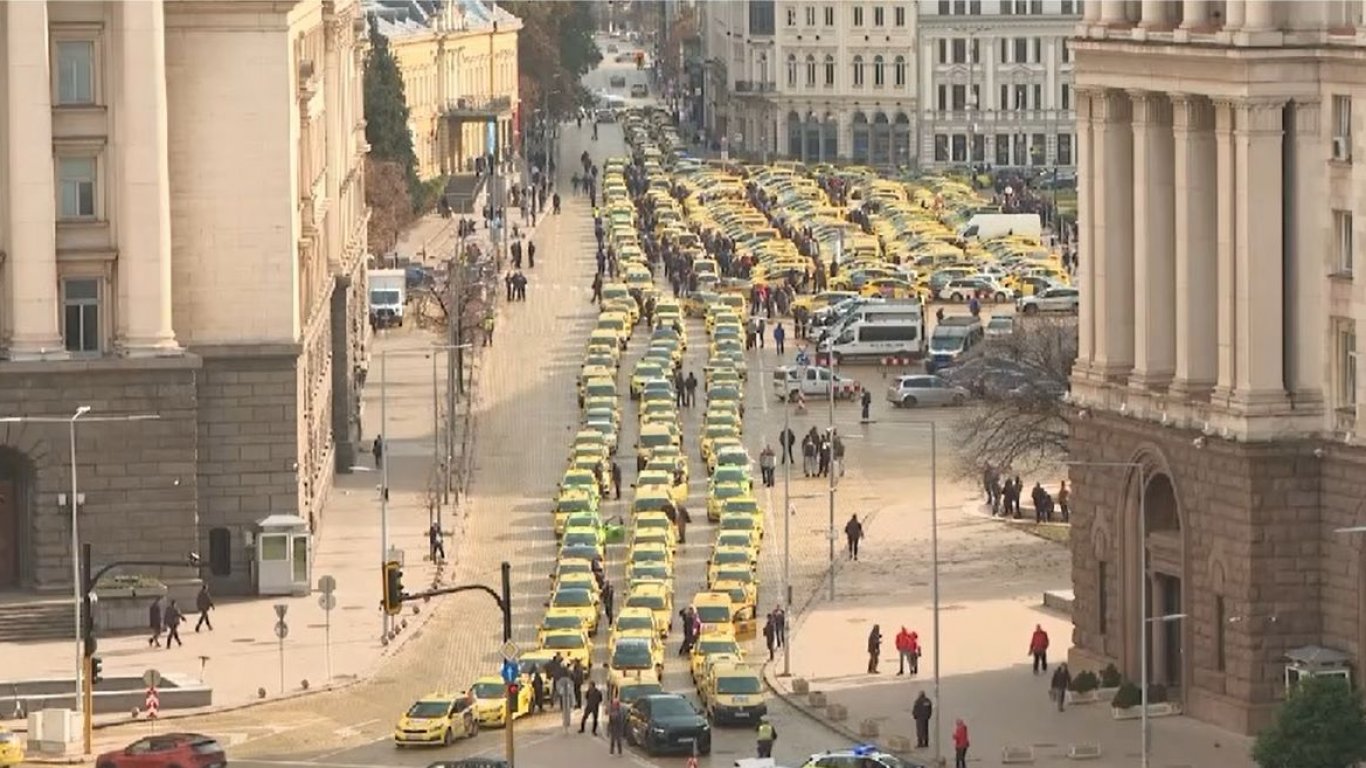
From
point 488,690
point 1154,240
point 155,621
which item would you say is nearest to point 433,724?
point 488,690

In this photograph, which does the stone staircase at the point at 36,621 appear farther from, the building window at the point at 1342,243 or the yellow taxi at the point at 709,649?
the building window at the point at 1342,243

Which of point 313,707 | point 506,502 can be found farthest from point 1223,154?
point 506,502

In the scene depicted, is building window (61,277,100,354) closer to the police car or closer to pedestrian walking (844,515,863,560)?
pedestrian walking (844,515,863,560)

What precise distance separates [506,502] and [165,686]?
116ft

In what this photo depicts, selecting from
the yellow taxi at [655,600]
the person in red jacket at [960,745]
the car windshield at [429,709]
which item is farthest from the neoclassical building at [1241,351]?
the car windshield at [429,709]

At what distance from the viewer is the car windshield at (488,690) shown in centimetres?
11712

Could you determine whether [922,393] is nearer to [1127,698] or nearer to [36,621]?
[36,621]

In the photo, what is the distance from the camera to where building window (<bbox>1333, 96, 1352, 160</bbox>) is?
112 metres

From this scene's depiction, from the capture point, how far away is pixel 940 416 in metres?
175

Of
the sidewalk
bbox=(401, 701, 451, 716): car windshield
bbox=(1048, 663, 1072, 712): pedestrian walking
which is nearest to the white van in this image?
the sidewalk

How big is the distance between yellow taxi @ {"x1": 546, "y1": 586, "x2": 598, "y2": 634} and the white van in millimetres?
61108

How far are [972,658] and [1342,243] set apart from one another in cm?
1681

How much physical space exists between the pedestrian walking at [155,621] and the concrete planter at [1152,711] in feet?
83.4

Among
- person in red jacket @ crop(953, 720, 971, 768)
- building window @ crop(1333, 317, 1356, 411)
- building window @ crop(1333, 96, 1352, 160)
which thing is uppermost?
building window @ crop(1333, 96, 1352, 160)
